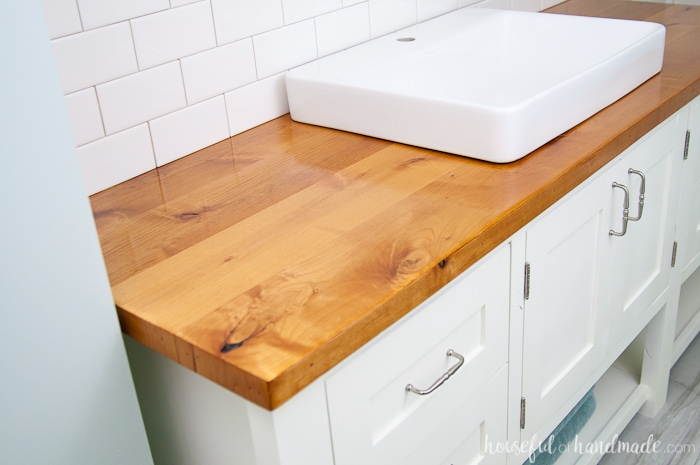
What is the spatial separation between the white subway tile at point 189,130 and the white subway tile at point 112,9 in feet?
0.56

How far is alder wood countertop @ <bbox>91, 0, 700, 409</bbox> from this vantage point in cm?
81

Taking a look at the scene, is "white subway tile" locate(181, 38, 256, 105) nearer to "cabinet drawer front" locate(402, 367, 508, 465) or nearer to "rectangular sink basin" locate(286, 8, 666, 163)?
"rectangular sink basin" locate(286, 8, 666, 163)

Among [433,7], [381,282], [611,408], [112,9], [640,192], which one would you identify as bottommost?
[611,408]

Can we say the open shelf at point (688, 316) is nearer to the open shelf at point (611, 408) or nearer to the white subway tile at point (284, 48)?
the open shelf at point (611, 408)

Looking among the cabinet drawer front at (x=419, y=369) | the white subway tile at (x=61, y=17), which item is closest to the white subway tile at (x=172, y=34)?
the white subway tile at (x=61, y=17)

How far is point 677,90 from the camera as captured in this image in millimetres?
1410

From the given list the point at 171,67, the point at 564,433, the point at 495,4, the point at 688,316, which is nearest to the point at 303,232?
the point at 171,67

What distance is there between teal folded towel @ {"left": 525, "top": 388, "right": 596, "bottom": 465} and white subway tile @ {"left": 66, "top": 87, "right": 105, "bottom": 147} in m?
1.06

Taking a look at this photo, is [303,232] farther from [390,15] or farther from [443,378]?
[390,15]

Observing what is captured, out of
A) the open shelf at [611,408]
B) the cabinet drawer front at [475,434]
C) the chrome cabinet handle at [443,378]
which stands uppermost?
the chrome cabinet handle at [443,378]

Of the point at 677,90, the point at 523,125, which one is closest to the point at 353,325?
the point at 523,125

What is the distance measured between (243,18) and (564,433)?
3.57 ft

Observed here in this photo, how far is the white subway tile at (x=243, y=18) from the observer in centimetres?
131

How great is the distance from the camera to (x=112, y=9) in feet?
3.74
